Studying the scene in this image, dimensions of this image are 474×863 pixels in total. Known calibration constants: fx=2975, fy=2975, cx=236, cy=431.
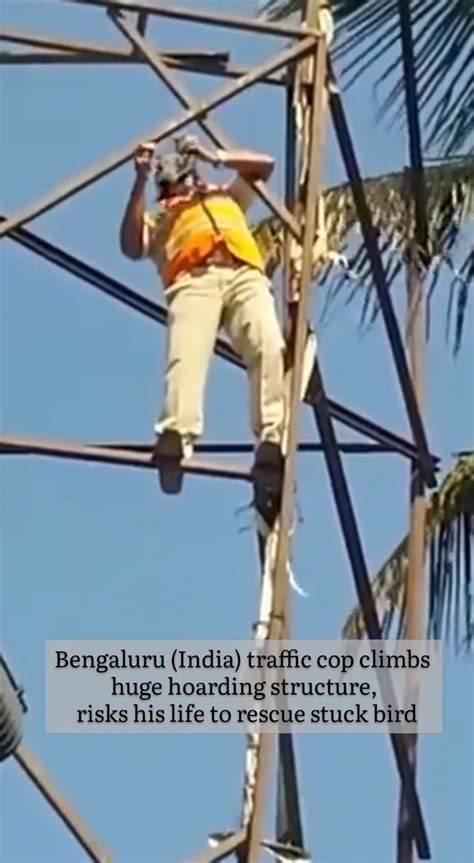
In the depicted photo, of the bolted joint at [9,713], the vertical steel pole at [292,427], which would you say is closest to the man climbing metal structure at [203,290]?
the vertical steel pole at [292,427]

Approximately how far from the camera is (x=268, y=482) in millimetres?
8250

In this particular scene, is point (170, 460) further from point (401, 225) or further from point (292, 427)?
point (401, 225)

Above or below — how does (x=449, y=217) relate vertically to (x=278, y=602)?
above

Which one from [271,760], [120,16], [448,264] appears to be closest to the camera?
[271,760]

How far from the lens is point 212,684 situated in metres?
8.52

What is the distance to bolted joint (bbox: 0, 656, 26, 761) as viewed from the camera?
25.2 ft

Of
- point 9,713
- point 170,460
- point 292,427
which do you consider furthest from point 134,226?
point 9,713

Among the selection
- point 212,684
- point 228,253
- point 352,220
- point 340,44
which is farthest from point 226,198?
point 352,220

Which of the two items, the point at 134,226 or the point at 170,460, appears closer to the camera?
the point at 170,460

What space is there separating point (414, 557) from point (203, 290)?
4.81 feet

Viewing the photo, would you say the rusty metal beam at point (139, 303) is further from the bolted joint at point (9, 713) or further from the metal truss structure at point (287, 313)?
the bolted joint at point (9, 713)

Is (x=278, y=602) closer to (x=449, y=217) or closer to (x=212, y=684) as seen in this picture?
(x=212, y=684)

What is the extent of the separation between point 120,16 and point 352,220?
4.36m

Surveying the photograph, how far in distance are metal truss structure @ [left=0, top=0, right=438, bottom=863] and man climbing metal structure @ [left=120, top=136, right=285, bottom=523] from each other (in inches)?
3.3
